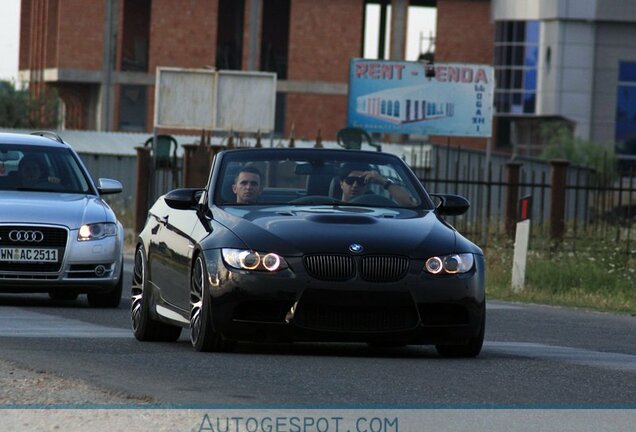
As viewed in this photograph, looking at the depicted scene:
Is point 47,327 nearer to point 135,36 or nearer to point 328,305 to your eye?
point 328,305

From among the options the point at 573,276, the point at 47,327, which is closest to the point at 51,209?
the point at 47,327

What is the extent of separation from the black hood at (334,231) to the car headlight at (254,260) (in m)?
0.04

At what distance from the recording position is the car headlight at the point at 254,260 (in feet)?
34.1

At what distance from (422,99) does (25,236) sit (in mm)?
25488

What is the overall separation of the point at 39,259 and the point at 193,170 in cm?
1808

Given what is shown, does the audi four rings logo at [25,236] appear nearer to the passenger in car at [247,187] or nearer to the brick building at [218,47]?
the passenger in car at [247,187]

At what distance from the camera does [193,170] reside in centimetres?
3419

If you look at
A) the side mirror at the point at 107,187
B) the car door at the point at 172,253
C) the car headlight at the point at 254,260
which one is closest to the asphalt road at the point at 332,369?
the car door at the point at 172,253

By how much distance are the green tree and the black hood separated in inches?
2664

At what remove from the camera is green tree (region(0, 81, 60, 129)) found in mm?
77688

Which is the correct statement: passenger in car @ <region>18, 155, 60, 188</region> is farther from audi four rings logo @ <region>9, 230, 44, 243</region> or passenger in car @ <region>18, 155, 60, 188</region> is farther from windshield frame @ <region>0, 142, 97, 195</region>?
audi four rings logo @ <region>9, 230, 44, 243</region>

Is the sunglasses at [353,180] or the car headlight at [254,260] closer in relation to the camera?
the car headlight at [254,260]

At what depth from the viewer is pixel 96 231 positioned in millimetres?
16516

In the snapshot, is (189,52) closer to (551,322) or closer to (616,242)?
(616,242)
